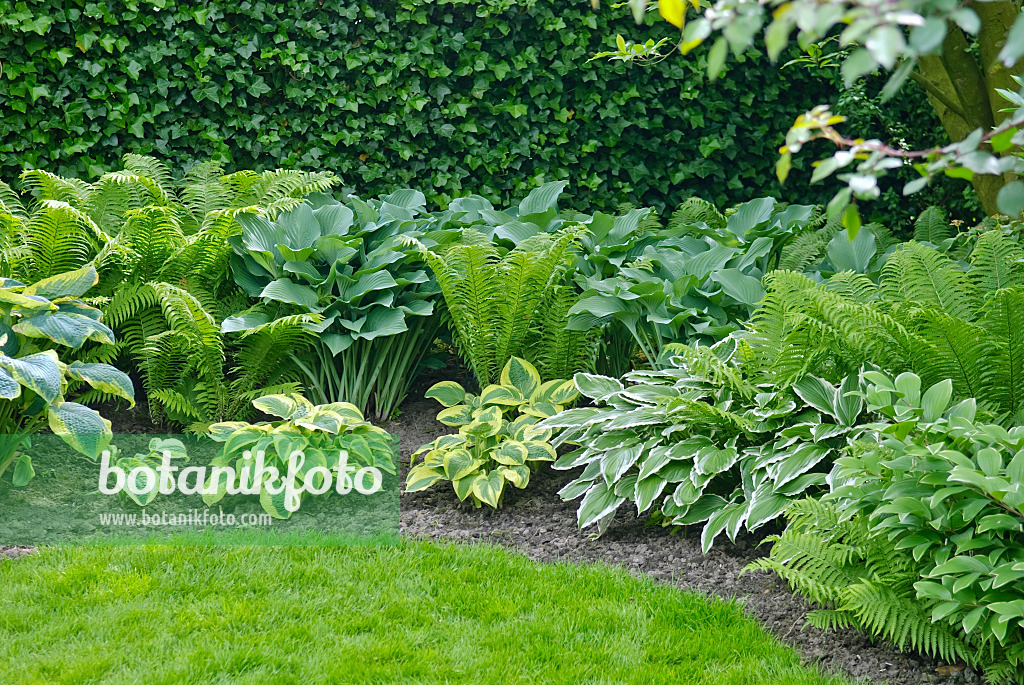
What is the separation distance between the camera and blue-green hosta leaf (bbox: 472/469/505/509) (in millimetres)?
3039

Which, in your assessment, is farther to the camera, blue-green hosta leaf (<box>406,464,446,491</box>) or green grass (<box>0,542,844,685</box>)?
blue-green hosta leaf (<box>406,464,446,491</box>)

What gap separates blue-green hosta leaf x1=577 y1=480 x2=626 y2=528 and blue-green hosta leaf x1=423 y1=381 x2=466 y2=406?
86 centimetres

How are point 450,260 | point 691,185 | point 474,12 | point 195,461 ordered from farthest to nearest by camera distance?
point 691,185 < point 474,12 < point 450,260 < point 195,461

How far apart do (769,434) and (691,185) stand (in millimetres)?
3005

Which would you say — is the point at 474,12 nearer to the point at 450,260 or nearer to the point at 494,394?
the point at 450,260

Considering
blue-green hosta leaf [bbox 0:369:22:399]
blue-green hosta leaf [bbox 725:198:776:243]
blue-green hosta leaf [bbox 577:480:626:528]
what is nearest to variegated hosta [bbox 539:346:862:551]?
blue-green hosta leaf [bbox 577:480:626:528]

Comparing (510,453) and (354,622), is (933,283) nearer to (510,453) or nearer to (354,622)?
(510,453)

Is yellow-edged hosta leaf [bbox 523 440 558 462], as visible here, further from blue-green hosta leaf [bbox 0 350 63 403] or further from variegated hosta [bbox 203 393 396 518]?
blue-green hosta leaf [bbox 0 350 63 403]

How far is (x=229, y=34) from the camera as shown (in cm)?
462

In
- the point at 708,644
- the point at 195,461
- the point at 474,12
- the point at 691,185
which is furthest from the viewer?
the point at 691,185

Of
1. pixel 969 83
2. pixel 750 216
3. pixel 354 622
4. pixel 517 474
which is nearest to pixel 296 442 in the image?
pixel 517 474

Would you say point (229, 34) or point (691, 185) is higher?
point (229, 34)

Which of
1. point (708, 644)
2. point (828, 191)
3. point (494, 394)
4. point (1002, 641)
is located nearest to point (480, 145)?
point (494, 394)

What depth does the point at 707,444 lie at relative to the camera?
9.51 feet
